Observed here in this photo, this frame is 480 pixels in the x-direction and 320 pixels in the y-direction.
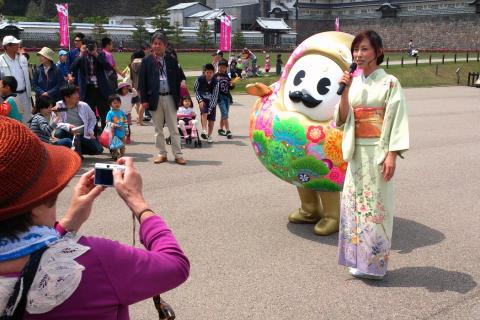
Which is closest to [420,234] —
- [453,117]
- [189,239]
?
[189,239]

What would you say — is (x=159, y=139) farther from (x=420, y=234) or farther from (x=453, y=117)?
(x=453, y=117)

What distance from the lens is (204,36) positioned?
53406 millimetres

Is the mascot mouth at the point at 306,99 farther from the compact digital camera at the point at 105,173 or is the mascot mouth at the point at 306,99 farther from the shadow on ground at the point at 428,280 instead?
the compact digital camera at the point at 105,173

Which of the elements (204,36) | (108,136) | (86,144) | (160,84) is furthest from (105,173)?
(204,36)

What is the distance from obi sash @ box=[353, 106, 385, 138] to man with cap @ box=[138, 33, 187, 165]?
13.6ft

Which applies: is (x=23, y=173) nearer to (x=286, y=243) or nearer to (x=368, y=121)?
(x=368, y=121)

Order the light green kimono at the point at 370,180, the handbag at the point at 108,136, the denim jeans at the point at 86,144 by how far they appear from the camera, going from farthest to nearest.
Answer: the handbag at the point at 108,136 < the denim jeans at the point at 86,144 < the light green kimono at the point at 370,180

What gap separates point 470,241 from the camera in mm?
4836

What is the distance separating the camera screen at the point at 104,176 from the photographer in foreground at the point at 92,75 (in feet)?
24.5

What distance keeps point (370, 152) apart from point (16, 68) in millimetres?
5883

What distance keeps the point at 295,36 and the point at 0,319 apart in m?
57.8

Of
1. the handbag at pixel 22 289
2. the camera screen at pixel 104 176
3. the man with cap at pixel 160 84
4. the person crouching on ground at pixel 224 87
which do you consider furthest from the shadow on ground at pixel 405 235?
the person crouching on ground at pixel 224 87

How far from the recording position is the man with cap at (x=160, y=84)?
750 centimetres

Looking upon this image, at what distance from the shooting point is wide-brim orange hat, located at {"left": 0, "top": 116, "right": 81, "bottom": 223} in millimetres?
1324
